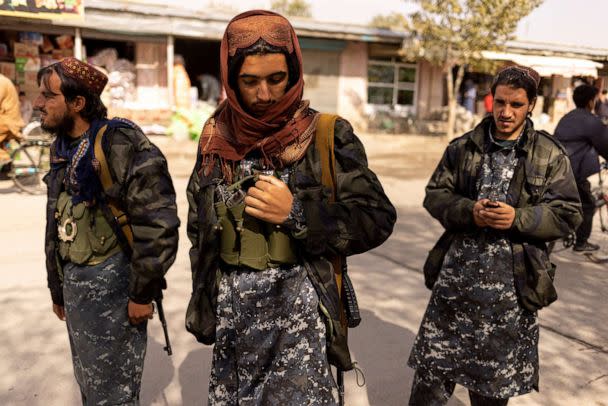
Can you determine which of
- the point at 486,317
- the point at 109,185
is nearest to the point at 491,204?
the point at 486,317

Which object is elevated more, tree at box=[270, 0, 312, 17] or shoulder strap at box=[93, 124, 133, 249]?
tree at box=[270, 0, 312, 17]

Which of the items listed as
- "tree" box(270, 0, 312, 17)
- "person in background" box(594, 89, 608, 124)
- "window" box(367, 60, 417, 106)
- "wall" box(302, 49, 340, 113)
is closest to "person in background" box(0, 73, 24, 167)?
"wall" box(302, 49, 340, 113)

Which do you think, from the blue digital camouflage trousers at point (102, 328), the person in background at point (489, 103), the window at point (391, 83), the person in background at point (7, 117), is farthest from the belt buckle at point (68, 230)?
the window at point (391, 83)

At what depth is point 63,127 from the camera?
7.53 feet

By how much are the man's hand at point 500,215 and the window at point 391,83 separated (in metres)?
18.1

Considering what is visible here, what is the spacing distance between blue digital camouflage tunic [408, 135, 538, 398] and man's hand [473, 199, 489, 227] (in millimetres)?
118

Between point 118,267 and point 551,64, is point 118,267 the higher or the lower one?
the lower one

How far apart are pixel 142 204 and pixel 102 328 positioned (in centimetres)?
55

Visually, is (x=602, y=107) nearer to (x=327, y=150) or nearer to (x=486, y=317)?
(x=486, y=317)

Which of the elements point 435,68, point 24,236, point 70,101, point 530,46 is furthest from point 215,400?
point 530,46

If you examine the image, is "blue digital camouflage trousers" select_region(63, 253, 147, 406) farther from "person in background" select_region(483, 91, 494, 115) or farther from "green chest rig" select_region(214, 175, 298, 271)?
"person in background" select_region(483, 91, 494, 115)

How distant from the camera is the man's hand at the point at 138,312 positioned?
2258 millimetres

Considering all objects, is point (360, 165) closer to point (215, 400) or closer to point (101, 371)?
point (215, 400)

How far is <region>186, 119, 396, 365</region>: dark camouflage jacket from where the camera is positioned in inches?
68.1
